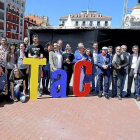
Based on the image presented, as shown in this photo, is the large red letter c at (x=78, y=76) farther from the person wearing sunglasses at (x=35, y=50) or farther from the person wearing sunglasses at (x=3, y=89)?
the person wearing sunglasses at (x=3, y=89)

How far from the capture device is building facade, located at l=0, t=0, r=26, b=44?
4756 cm

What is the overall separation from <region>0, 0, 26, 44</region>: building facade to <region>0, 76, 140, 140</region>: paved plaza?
47.2 m

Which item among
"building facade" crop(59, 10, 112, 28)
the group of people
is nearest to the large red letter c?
the group of people

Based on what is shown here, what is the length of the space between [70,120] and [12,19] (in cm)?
5454

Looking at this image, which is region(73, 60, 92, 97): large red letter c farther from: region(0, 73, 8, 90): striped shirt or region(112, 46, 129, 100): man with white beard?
region(0, 73, 8, 90): striped shirt

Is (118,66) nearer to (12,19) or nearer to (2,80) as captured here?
(2,80)

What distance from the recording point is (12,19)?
52.3 metres

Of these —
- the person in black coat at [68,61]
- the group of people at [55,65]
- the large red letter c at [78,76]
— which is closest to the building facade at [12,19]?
the group of people at [55,65]

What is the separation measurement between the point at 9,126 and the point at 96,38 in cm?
957

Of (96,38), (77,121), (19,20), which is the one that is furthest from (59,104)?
(19,20)

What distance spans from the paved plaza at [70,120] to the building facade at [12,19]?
155 ft

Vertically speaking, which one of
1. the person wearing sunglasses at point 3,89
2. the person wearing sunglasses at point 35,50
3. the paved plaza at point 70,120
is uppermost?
the person wearing sunglasses at point 35,50

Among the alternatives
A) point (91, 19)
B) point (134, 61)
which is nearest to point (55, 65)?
point (134, 61)

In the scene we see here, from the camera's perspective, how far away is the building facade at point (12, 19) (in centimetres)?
4756
